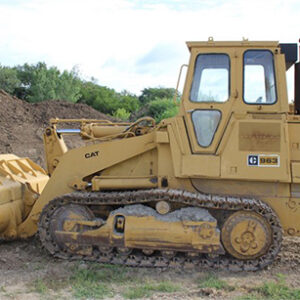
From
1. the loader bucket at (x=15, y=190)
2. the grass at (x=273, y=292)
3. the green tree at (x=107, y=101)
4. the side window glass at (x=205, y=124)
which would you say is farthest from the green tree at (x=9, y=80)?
the grass at (x=273, y=292)

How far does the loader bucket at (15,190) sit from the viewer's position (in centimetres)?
693

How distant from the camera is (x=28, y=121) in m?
20.4

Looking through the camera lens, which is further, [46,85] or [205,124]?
[46,85]

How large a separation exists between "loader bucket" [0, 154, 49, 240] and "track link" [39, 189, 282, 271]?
76 cm

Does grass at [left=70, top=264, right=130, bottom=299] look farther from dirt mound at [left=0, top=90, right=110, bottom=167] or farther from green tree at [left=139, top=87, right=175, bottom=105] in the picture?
green tree at [left=139, top=87, right=175, bottom=105]

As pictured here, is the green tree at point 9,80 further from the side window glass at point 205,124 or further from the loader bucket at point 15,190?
the side window glass at point 205,124

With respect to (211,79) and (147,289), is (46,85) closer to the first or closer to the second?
(211,79)

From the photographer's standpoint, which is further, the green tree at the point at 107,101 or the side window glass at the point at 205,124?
the green tree at the point at 107,101

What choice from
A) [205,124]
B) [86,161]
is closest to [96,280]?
[86,161]

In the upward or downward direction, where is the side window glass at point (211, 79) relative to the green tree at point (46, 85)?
downward

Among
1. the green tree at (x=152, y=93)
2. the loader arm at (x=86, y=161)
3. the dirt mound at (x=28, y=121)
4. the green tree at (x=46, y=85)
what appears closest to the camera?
the loader arm at (x=86, y=161)

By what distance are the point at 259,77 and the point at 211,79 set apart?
655 mm

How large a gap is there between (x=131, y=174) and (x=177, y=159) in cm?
87

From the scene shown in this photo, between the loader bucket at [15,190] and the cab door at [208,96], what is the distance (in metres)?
2.94
